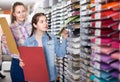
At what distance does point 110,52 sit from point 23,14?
170cm

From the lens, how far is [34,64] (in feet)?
9.62

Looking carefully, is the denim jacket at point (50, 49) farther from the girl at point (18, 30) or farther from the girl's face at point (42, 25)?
the girl at point (18, 30)

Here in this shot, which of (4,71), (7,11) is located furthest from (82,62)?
(7,11)

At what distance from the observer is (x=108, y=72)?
7.32 ft

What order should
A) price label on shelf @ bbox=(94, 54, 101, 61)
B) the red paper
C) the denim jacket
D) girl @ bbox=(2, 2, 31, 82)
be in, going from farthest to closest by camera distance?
girl @ bbox=(2, 2, 31, 82) → the denim jacket → the red paper → price label on shelf @ bbox=(94, 54, 101, 61)

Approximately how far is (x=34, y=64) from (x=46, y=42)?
30 centimetres

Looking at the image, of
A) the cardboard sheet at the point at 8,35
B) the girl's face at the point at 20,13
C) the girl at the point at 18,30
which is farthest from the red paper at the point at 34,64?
the girl's face at the point at 20,13

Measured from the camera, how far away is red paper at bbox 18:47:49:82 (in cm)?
290

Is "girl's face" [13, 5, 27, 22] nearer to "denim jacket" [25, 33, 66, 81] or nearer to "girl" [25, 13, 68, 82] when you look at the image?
"girl" [25, 13, 68, 82]

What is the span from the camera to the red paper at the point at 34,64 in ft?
9.51

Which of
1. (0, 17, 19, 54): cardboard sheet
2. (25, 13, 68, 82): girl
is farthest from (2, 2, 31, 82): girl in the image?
(0, 17, 19, 54): cardboard sheet

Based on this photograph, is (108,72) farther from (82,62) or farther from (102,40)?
(82,62)

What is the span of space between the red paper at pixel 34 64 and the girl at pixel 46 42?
0.12 meters

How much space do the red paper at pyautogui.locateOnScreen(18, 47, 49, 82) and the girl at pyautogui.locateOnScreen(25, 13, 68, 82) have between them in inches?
4.9
